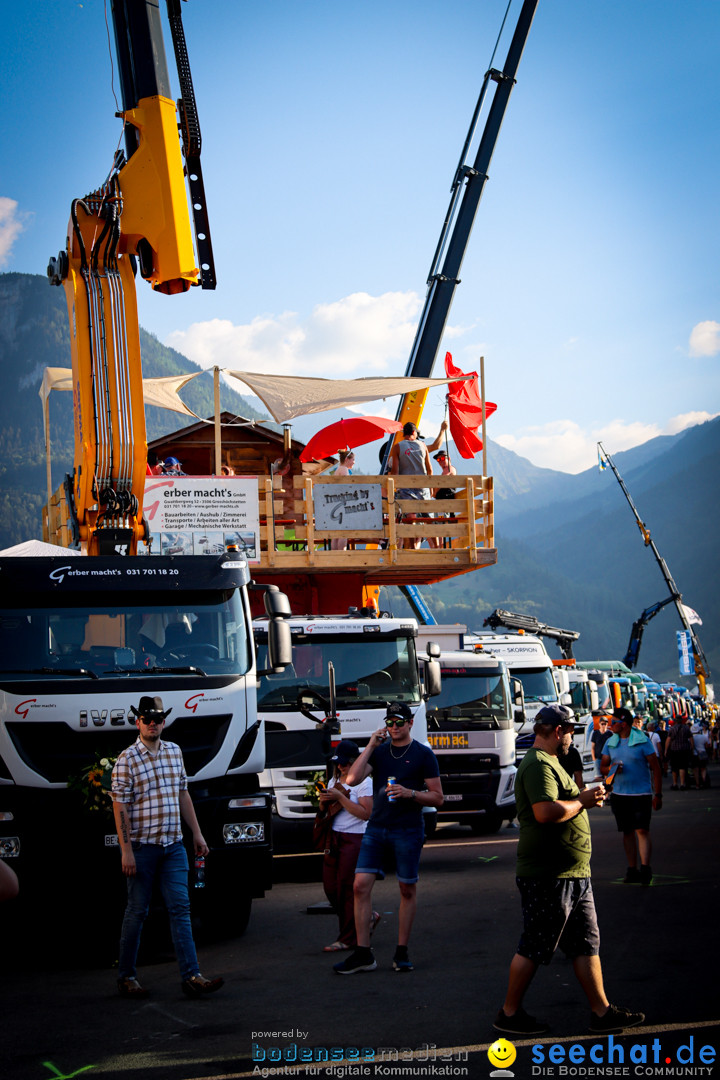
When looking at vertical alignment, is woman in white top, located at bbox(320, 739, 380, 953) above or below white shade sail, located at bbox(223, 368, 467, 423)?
below

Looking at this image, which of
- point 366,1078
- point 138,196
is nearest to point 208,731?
point 366,1078

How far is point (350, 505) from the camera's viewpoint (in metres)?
17.9

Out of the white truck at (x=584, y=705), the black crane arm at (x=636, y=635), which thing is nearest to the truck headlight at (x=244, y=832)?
the white truck at (x=584, y=705)

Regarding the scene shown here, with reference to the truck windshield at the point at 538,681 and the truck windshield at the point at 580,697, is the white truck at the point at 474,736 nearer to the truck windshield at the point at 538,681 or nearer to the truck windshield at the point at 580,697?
the truck windshield at the point at 538,681

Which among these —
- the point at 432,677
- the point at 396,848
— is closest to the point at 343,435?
the point at 432,677

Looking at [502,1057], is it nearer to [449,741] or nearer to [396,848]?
[396,848]

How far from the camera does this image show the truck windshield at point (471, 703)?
17.2m

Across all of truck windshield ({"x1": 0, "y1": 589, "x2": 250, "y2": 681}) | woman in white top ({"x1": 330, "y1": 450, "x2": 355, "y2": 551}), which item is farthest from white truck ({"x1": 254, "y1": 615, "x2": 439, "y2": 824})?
woman in white top ({"x1": 330, "y1": 450, "x2": 355, "y2": 551})

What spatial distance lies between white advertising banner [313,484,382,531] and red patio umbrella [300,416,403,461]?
119 centimetres

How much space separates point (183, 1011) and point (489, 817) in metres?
11.4

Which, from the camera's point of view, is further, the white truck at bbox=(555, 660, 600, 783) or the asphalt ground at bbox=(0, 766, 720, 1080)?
the white truck at bbox=(555, 660, 600, 783)

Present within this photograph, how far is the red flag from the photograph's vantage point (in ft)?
70.5

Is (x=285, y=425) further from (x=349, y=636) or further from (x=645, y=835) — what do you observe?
(x=645, y=835)

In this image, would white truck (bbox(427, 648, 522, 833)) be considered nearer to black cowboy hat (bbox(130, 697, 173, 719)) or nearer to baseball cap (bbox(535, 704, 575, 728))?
Result: black cowboy hat (bbox(130, 697, 173, 719))
